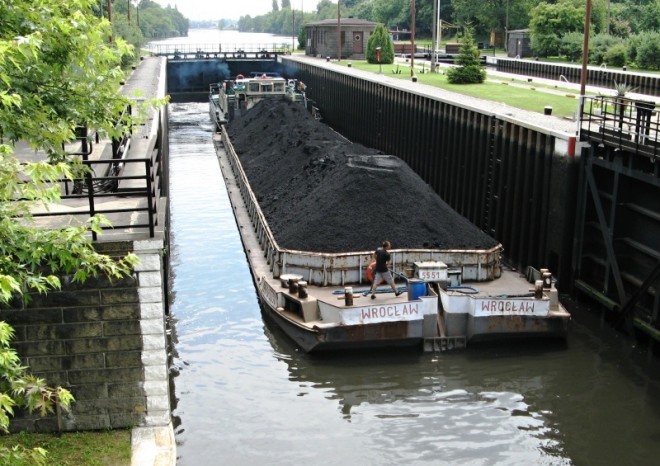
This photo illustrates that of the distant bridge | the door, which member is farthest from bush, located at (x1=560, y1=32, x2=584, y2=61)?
the distant bridge

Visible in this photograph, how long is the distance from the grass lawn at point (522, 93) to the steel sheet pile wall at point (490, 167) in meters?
3.66

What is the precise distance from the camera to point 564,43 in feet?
234

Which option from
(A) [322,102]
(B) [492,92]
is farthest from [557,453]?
(A) [322,102]

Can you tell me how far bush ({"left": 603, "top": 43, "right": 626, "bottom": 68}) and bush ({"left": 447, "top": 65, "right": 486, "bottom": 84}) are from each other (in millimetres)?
18129

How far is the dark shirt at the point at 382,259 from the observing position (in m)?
17.3

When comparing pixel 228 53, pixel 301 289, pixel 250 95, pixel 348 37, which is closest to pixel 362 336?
pixel 301 289

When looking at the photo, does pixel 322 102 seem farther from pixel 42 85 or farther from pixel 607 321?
pixel 42 85

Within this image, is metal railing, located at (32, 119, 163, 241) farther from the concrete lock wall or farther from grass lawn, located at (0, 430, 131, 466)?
grass lawn, located at (0, 430, 131, 466)

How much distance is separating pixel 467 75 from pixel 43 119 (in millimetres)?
38591

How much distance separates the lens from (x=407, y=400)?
15.6 m

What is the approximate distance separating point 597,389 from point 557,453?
9.84 ft

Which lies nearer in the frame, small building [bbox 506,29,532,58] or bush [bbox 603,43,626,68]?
bush [bbox 603,43,626,68]

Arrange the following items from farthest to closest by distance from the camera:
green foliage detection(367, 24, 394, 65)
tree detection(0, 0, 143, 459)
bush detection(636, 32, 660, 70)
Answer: green foliage detection(367, 24, 394, 65)
bush detection(636, 32, 660, 70)
tree detection(0, 0, 143, 459)

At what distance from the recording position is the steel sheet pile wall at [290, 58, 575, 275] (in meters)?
21.5
